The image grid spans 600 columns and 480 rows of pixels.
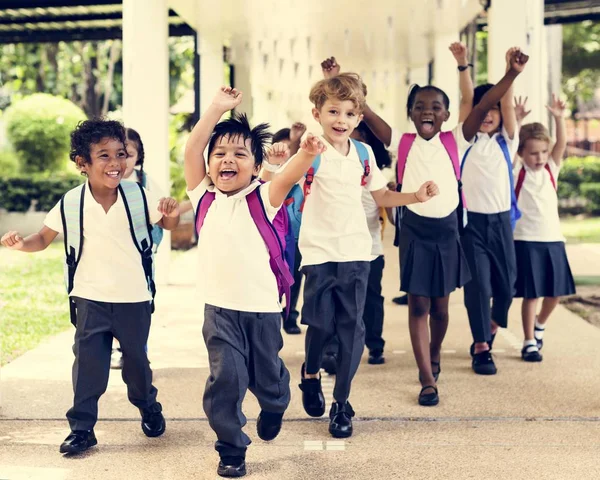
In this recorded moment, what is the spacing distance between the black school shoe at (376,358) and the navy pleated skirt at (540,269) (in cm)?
102

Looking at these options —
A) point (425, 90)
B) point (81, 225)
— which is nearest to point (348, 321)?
point (81, 225)

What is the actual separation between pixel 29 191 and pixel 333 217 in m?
14.0

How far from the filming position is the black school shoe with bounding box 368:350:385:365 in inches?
260

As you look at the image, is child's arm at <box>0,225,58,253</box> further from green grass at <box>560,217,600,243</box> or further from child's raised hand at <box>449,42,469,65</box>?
green grass at <box>560,217,600,243</box>

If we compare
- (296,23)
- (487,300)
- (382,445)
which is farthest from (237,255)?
(296,23)

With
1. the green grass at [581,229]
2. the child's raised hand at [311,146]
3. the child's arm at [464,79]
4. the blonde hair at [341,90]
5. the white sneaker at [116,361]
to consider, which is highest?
the child's arm at [464,79]

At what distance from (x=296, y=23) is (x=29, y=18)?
4525 mm

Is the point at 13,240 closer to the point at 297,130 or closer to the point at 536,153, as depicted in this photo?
the point at 297,130

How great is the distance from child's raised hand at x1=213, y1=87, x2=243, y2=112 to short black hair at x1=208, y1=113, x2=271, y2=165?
0.10m

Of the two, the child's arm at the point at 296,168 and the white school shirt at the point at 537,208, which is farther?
the white school shirt at the point at 537,208

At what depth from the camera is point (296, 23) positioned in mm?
12133

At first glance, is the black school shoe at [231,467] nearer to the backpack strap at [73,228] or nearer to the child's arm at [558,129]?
the backpack strap at [73,228]

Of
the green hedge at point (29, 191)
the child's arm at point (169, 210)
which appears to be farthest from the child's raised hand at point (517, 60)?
the green hedge at point (29, 191)

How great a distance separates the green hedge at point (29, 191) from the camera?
58.4 ft
